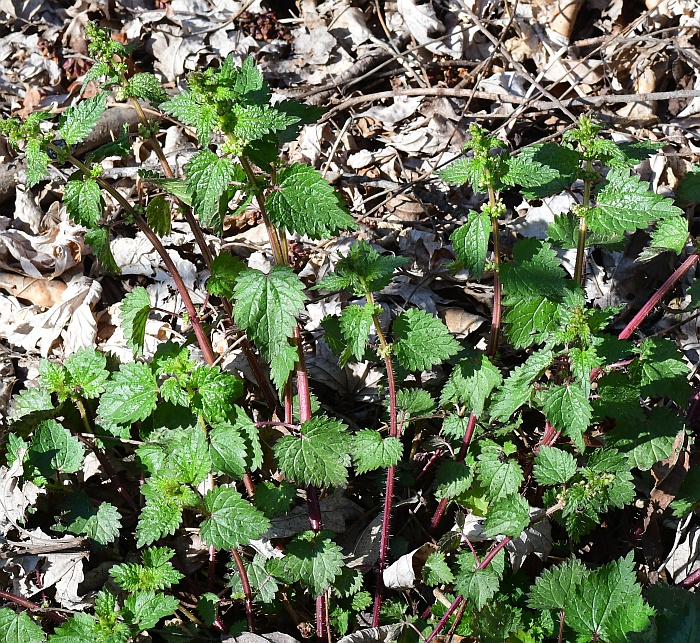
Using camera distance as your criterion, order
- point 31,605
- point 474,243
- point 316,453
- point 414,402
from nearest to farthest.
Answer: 1. point 474,243
2. point 316,453
3. point 31,605
4. point 414,402

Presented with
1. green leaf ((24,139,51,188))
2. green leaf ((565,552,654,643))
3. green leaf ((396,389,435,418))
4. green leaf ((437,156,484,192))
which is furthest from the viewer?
green leaf ((396,389,435,418))

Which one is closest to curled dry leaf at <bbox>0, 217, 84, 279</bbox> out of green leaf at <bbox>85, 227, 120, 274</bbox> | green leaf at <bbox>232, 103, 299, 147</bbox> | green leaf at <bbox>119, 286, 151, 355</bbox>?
green leaf at <bbox>119, 286, 151, 355</bbox>

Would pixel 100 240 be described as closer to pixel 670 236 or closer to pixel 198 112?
pixel 198 112

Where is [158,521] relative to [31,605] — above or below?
above

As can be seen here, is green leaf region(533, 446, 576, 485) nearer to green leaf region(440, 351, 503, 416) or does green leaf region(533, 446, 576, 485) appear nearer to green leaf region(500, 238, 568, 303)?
green leaf region(440, 351, 503, 416)

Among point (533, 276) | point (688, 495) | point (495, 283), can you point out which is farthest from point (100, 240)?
point (688, 495)

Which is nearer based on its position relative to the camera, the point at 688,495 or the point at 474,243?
the point at 474,243
